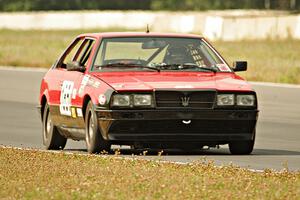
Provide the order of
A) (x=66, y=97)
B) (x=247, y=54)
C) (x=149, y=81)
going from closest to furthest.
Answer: (x=149, y=81), (x=66, y=97), (x=247, y=54)

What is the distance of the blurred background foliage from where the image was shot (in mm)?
75500

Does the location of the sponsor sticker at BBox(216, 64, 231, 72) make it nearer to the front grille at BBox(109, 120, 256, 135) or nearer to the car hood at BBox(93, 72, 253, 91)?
the car hood at BBox(93, 72, 253, 91)

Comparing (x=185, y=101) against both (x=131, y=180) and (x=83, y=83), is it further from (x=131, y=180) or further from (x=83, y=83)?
(x=131, y=180)

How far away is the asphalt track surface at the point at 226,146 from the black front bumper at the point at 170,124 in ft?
0.72

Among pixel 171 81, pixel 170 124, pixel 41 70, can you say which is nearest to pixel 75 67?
pixel 171 81

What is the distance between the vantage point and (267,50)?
4022 centimetres

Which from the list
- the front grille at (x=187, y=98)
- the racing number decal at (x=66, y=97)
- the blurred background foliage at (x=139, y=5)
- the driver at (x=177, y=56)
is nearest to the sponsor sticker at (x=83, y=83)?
the racing number decal at (x=66, y=97)

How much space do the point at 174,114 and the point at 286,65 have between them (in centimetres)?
1897

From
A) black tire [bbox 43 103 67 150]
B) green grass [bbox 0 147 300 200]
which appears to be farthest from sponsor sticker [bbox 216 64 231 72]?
green grass [bbox 0 147 300 200]

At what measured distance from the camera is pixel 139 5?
255 ft

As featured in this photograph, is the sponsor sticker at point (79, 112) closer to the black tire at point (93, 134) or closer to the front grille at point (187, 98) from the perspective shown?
the black tire at point (93, 134)

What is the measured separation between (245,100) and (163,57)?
1.36 m

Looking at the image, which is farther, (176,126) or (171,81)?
(171,81)

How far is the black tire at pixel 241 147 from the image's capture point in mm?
13750
